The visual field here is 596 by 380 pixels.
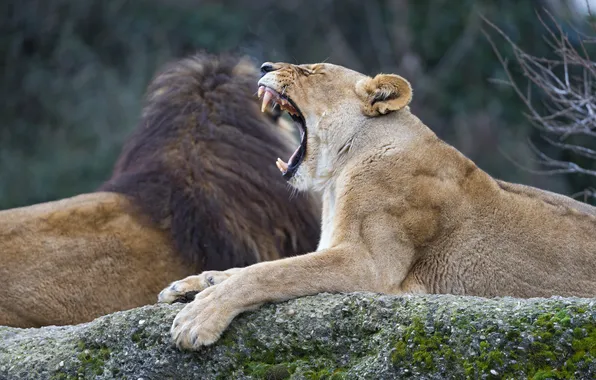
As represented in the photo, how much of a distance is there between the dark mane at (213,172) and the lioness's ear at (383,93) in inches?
53.1

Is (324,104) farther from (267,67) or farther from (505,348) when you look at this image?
(505,348)

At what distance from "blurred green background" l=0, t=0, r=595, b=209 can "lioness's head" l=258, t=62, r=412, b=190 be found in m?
9.88

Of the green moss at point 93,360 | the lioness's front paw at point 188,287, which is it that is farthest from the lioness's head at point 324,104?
the green moss at point 93,360

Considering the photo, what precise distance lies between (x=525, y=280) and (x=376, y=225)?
597 mm

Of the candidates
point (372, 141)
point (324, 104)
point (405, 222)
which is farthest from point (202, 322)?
point (324, 104)

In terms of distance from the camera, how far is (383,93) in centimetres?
456

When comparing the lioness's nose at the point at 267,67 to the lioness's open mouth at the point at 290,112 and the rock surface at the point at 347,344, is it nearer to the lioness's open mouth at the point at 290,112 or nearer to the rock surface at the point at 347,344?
the lioness's open mouth at the point at 290,112

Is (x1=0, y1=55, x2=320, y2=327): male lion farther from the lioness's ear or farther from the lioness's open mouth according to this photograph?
the lioness's ear

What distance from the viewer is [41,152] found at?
16000 millimetres

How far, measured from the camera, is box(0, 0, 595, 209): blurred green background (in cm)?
1505

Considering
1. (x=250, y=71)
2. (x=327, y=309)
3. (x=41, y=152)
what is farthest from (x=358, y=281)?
(x=41, y=152)

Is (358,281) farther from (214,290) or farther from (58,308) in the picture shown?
(58,308)

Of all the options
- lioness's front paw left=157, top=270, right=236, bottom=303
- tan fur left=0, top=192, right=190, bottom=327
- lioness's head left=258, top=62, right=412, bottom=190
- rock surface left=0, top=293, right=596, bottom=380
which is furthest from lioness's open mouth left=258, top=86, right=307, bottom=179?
tan fur left=0, top=192, right=190, bottom=327

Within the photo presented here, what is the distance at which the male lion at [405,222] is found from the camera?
13.0 ft
